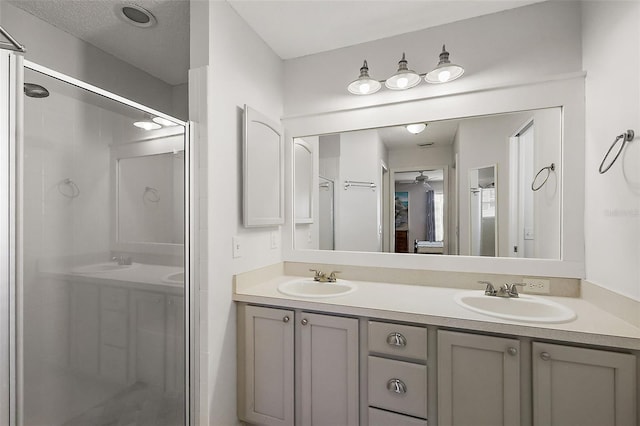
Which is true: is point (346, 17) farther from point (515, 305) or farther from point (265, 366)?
point (265, 366)

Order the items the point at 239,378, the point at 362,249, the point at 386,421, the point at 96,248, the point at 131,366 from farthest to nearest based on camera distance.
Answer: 1. the point at 362,249
2. the point at 239,378
3. the point at 386,421
4. the point at 131,366
5. the point at 96,248

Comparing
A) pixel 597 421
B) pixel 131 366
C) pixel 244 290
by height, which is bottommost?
pixel 597 421

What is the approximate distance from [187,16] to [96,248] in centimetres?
143

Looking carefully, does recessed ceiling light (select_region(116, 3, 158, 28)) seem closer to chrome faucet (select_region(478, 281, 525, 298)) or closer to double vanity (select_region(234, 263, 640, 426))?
double vanity (select_region(234, 263, 640, 426))

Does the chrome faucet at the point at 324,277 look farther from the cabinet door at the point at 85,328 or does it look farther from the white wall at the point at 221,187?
the cabinet door at the point at 85,328

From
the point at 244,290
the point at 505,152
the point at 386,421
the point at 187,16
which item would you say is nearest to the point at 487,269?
the point at 505,152

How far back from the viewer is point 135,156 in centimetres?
125

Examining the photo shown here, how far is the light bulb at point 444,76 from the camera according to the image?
1691 millimetres

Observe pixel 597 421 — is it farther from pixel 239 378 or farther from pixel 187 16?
pixel 187 16

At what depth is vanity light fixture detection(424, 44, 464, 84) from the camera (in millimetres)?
1648

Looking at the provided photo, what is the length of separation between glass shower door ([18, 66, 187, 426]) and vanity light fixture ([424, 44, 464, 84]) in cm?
139

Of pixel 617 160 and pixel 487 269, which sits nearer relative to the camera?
pixel 617 160

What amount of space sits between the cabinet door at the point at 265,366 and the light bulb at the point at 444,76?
5.07 ft

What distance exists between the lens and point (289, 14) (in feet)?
5.75
